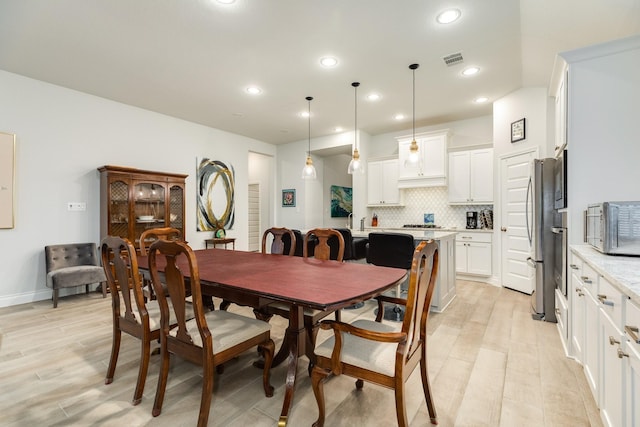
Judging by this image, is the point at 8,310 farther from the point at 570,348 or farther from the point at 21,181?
the point at 570,348

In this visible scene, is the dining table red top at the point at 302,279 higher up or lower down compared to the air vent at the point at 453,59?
lower down

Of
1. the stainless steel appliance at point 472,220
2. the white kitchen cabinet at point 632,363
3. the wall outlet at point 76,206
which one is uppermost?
the wall outlet at point 76,206

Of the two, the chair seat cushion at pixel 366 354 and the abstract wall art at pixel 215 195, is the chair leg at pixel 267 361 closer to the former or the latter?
the chair seat cushion at pixel 366 354

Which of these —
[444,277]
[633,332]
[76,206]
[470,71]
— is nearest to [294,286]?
[633,332]

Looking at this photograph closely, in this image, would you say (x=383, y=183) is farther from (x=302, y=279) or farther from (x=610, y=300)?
(x=610, y=300)

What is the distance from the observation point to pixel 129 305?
1896 millimetres

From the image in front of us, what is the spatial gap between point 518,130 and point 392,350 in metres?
4.08

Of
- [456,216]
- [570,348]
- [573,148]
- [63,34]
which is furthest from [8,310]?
[456,216]

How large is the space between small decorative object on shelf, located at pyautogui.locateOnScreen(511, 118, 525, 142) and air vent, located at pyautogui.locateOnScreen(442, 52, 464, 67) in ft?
4.89

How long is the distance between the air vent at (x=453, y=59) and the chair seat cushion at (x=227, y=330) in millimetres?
3296

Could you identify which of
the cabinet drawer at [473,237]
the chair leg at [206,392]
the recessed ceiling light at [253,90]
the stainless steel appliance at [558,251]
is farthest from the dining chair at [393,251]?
the recessed ceiling light at [253,90]

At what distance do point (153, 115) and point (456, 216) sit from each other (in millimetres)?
5600

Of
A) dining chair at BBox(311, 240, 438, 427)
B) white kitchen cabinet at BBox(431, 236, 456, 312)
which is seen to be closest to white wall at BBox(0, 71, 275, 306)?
dining chair at BBox(311, 240, 438, 427)

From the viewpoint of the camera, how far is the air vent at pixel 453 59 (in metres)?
3.26
